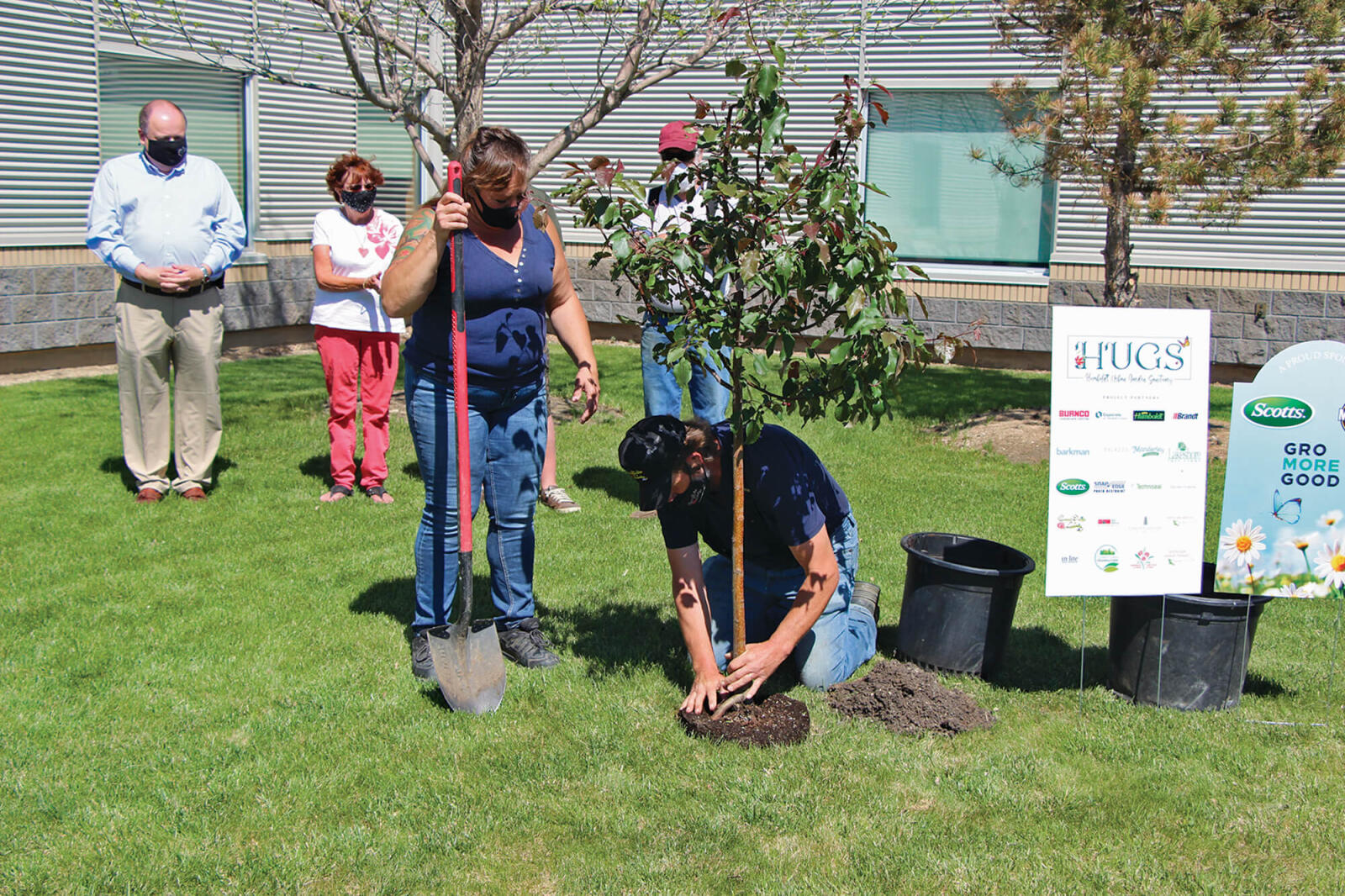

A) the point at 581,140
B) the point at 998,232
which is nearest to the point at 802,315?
the point at 998,232

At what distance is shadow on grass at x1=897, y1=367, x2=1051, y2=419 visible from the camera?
10398 millimetres

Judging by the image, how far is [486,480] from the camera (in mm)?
4898

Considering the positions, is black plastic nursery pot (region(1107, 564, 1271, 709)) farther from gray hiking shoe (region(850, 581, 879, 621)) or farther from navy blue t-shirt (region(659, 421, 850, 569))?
navy blue t-shirt (region(659, 421, 850, 569))

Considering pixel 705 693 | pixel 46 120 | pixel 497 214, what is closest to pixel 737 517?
pixel 705 693

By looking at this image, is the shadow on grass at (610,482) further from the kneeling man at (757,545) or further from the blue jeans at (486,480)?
the kneeling man at (757,545)

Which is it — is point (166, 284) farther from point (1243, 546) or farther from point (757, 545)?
point (1243, 546)

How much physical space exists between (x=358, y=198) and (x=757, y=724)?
14.9 ft

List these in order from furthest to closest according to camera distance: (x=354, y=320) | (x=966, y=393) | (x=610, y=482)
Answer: (x=966, y=393) < (x=610, y=482) < (x=354, y=320)

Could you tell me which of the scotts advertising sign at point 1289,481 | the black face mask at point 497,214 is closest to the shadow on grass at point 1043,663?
the scotts advertising sign at point 1289,481

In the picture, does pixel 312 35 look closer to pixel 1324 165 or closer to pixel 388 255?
pixel 388 255

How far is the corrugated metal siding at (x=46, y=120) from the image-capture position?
1105 cm

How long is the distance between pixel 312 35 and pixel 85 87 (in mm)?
3191

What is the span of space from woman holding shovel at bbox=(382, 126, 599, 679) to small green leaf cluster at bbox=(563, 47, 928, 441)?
535mm

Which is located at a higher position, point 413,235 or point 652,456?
point 413,235
